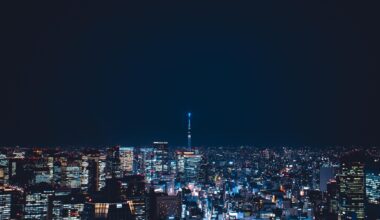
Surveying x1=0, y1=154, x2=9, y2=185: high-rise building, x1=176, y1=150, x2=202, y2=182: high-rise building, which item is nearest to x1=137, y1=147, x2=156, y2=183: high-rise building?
x1=176, y1=150, x2=202, y2=182: high-rise building

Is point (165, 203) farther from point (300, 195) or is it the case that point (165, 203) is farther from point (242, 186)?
point (242, 186)

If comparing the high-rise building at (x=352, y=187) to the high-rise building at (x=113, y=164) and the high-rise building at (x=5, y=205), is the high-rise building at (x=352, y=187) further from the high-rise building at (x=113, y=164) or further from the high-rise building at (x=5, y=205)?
the high-rise building at (x=5, y=205)

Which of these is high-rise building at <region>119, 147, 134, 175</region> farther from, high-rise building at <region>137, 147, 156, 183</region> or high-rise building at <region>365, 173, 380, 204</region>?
high-rise building at <region>365, 173, 380, 204</region>

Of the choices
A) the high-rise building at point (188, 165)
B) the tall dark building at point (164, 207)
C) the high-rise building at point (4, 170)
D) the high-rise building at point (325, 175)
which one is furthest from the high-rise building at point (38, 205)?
the high-rise building at point (188, 165)

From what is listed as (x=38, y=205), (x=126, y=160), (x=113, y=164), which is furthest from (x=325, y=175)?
(x=126, y=160)

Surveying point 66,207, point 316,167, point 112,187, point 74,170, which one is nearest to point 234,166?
point 316,167

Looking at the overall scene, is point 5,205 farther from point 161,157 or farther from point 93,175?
point 161,157
